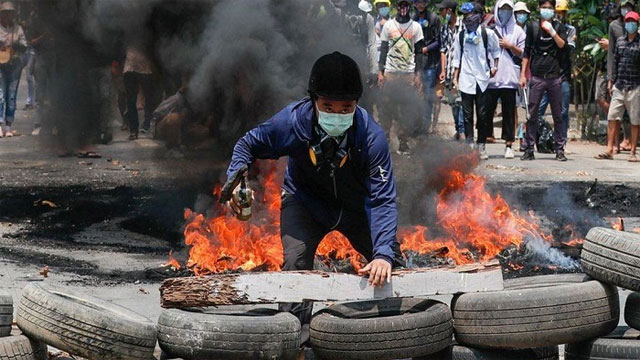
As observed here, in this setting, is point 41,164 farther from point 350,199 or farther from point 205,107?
point 350,199

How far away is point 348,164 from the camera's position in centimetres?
573

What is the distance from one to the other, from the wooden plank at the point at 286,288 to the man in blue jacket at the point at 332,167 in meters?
0.10

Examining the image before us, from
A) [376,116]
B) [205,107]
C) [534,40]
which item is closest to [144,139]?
[205,107]

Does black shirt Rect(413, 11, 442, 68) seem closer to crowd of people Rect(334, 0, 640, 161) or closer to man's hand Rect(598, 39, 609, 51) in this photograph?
crowd of people Rect(334, 0, 640, 161)

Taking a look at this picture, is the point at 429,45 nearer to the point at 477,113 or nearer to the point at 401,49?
the point at 401,49

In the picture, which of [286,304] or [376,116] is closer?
[286,304]

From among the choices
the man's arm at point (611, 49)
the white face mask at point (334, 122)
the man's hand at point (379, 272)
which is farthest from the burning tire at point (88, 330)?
the man's arm at point (611, 49)

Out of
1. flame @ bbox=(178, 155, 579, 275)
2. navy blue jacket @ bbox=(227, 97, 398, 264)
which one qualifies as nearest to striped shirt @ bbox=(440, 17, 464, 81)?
flame @ bbox=(178, 155, 579, 275)

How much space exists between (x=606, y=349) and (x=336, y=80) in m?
1.99

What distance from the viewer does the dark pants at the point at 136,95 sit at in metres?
12.5

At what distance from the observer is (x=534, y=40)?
1472 centimetres

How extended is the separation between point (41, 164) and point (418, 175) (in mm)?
5569

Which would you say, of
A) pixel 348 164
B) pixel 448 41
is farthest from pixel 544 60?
pixel 348 164

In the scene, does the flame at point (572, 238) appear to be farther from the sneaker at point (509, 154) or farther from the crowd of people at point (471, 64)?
the sneaker at point (509, 154)
